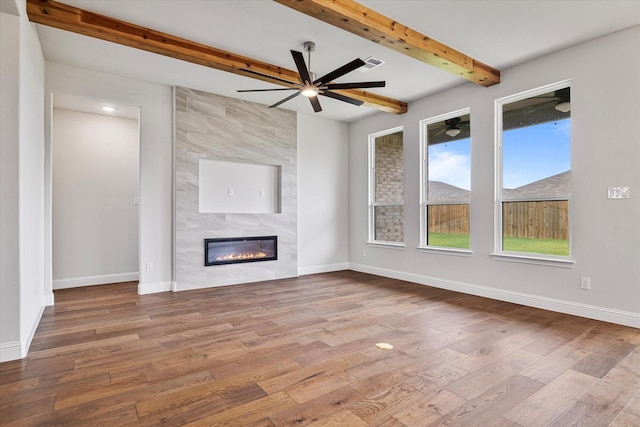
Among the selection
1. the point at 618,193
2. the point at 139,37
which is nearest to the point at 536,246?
the point at 618,193

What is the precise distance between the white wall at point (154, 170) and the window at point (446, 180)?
3926mm

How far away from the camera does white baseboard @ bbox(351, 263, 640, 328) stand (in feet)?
10.9

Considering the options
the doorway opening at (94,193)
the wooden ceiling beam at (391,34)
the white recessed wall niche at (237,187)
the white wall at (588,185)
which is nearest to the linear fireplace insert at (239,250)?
the white recessed wall niche at (237,187)

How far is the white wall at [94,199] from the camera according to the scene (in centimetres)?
511

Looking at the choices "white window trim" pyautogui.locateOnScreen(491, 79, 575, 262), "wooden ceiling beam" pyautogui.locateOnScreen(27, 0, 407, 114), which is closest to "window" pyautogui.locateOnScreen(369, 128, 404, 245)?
"white window trim" pyautogui.locateOnScreen(491, 79, 575, 262)

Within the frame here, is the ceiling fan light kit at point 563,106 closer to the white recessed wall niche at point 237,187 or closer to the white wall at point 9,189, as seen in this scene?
the white recessed wall niche at point 237,187

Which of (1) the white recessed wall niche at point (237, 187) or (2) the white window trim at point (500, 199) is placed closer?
(2) the white window trim at point (500, 199)

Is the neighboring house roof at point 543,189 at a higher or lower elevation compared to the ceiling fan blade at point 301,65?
lower

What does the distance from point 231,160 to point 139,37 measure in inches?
90.7

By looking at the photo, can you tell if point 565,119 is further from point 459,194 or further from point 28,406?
point 28,406

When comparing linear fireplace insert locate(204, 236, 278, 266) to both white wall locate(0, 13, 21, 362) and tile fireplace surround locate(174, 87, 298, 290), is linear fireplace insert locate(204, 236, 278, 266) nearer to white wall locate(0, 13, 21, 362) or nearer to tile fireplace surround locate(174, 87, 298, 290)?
tile fireplace surround locate(174, 87, 298, 290)

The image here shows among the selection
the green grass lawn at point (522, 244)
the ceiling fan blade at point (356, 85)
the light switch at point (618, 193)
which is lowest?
the green grass lawn at point (522, 244)

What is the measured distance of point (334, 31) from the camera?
11.1 feet

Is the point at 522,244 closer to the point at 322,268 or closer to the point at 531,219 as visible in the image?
the point at 531,219
